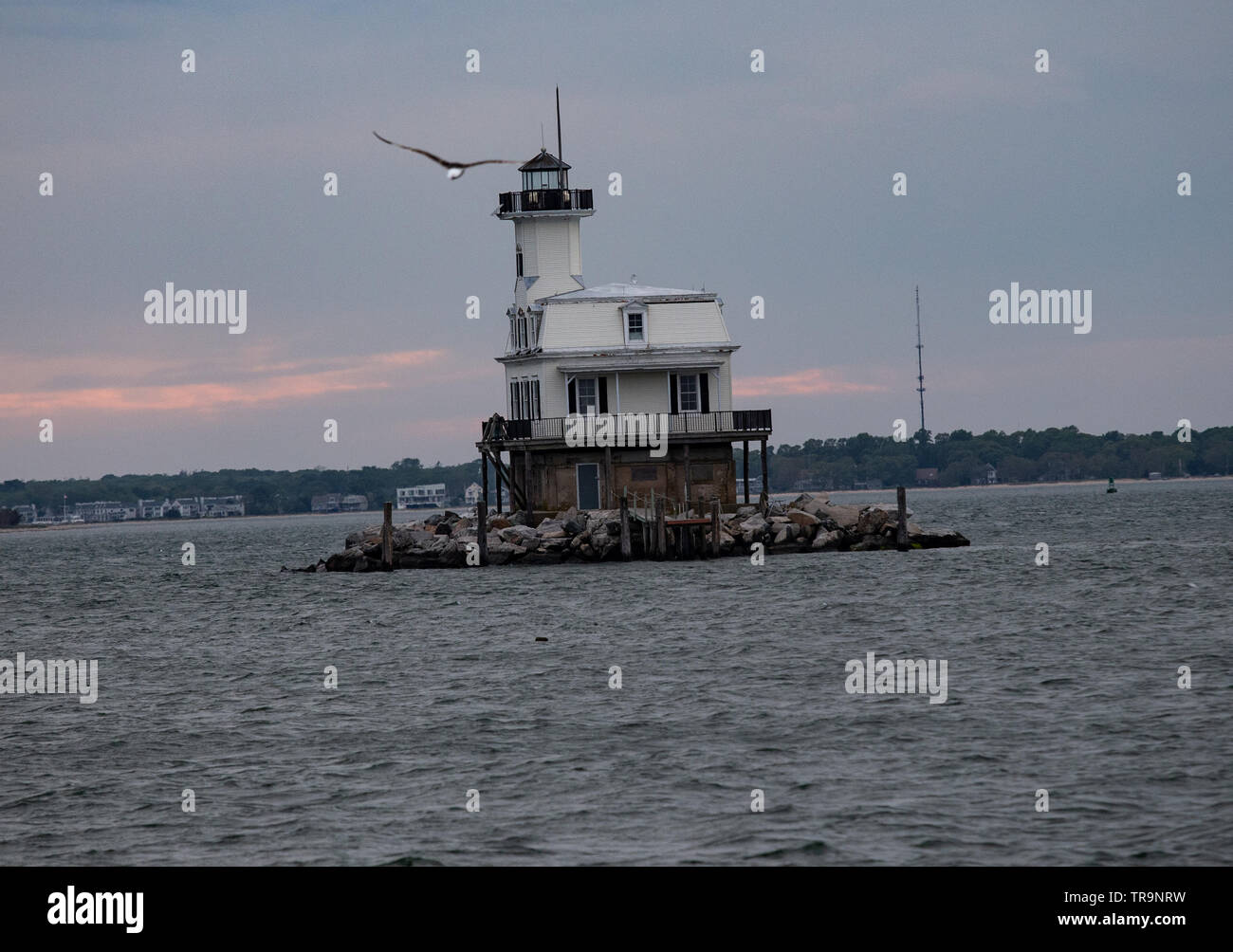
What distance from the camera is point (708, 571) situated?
51.5m

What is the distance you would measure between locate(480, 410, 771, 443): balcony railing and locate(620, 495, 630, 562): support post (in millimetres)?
4651

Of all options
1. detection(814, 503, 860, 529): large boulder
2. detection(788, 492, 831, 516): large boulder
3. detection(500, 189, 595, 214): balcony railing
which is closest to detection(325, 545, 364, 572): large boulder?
detection(500, 189, 595, 214): balcony railing

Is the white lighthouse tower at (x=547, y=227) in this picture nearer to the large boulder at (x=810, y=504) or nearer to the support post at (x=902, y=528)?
the large boulder at (x=810, y=504)

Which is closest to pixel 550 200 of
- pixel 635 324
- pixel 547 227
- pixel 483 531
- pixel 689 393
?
pixel 547 227

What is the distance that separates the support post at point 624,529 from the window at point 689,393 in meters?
6.34

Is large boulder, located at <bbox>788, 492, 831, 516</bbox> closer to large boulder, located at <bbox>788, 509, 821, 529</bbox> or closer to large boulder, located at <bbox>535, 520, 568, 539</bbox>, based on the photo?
large boulder, located at <bbox>788, 509, 821, 529</bbox>

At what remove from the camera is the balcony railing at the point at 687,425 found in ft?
194

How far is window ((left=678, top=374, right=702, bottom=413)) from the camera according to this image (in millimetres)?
60916

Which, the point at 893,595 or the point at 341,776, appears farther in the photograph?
the point at 893,595

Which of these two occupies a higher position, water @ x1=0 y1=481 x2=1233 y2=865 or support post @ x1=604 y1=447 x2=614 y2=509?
support post @ x1=604 y1=447 x2=614 y2=509

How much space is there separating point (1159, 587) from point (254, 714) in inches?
1056

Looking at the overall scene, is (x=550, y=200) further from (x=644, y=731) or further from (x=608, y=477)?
(x=644, y=731)
